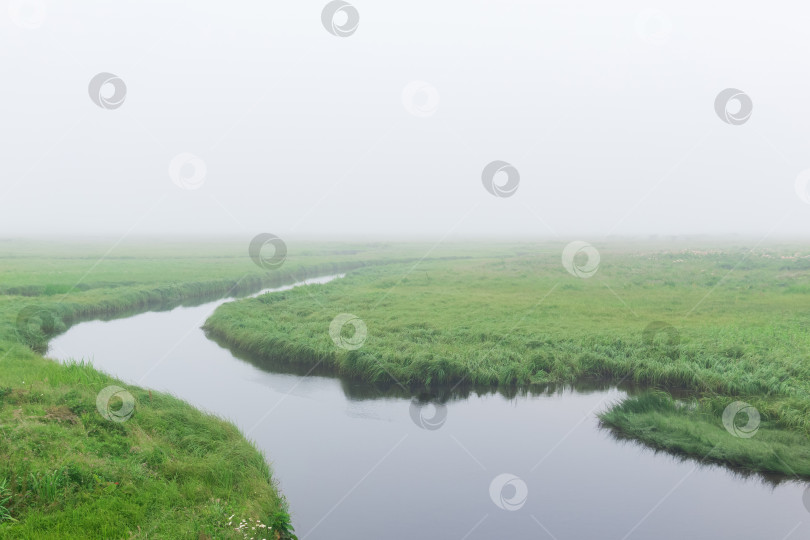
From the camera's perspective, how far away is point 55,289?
113ft

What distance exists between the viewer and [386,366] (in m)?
18.0

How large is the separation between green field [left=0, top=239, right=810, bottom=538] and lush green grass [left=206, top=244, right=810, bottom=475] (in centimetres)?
7

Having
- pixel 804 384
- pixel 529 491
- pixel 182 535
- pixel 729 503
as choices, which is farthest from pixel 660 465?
pixel 182 535

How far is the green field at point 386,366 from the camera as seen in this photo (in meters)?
8.09

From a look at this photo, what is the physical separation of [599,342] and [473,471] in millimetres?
10089

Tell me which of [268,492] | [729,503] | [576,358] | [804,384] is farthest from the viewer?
[576,358]

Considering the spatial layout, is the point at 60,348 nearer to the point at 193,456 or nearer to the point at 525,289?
the point at 193,456

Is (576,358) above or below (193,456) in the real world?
above

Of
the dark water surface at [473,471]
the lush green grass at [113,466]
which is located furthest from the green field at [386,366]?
the dark water surface at [473,471]

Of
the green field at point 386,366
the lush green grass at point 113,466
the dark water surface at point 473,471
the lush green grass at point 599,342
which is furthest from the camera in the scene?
the lush green grass at point 599,342

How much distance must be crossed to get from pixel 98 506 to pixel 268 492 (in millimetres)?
3043

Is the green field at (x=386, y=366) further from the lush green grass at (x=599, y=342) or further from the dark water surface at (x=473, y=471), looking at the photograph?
the dark water surface at (x=473, y=471)

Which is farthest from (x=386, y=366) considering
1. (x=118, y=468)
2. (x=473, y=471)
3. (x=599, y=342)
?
(x=118, y=468)

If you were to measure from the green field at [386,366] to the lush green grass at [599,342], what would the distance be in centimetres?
7
